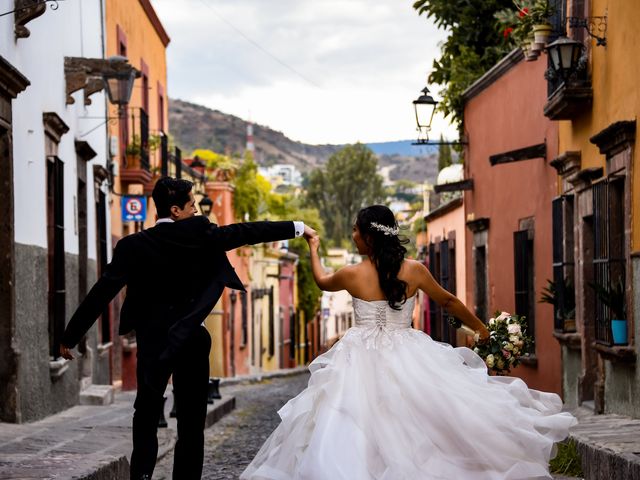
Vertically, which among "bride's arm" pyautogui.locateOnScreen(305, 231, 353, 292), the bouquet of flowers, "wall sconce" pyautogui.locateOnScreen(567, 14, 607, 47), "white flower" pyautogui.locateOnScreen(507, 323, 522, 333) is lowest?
the bouquet of flowers

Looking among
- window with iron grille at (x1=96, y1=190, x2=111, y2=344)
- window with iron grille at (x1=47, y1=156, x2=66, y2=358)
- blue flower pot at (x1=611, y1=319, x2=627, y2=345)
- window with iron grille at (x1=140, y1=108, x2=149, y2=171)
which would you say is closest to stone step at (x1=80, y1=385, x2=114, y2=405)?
window with iron grille at (x1=47, y1=156, x2=66, y2=358)

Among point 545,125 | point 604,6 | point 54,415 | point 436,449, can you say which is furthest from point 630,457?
point 545,125

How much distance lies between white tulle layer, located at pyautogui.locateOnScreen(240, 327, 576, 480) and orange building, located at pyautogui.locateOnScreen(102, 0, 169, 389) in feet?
44.4

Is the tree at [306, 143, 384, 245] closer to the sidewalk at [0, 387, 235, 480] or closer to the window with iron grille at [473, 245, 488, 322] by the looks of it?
the window with iron grille at [473, 245, 488, 322]

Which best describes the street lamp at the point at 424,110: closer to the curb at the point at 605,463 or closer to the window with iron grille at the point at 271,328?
the curb at the point at 605,463

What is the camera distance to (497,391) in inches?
286

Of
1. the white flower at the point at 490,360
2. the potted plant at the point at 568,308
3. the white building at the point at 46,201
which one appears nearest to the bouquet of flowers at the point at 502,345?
the white flower at the point at 490,360

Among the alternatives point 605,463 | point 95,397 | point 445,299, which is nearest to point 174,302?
point 445,299

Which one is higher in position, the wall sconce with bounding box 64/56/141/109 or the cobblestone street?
the wall sconce with bounding box 64/56/141/109

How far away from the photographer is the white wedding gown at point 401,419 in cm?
665

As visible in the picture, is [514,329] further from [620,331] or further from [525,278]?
[525,278]

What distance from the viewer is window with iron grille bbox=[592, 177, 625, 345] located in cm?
1259

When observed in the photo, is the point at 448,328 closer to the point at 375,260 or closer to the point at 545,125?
the point at 545,125

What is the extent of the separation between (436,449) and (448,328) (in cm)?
2030
